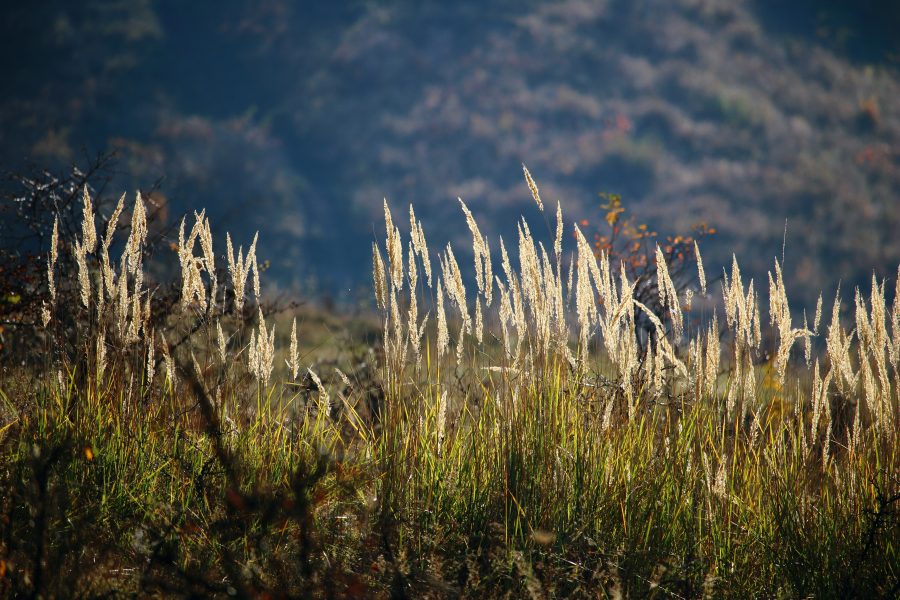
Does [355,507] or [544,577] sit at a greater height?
[355,507]

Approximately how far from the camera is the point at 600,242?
329 inches

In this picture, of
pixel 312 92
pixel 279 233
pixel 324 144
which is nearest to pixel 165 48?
pixel 312 92

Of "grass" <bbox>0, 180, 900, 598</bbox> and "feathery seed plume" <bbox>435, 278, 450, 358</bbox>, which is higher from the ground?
"feathery seed plume" <bbox>435, 278, 450, 358</bbox>

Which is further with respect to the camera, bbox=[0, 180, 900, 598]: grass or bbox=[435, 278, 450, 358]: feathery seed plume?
bbox=[435, 278, 450, 358]: feathery seed plume

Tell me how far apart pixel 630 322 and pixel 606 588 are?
0.97m

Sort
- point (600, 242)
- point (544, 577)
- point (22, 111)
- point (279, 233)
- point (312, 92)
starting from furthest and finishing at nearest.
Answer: point (312, 92), point (22, 111), point (279, 233), point (600, 242), point (544, 577)

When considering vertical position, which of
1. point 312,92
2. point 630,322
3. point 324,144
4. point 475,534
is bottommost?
point 475,534

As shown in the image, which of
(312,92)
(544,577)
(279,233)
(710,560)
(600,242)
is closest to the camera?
(544,577)

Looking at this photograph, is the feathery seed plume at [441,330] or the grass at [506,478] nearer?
the grass at [506,478]

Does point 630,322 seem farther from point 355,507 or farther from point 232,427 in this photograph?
point 232,427

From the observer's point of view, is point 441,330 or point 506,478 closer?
point 506,478

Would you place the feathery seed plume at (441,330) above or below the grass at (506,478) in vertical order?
above

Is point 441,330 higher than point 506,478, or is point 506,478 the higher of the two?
point 441,330

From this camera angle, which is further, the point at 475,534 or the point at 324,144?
the point at 324,144
